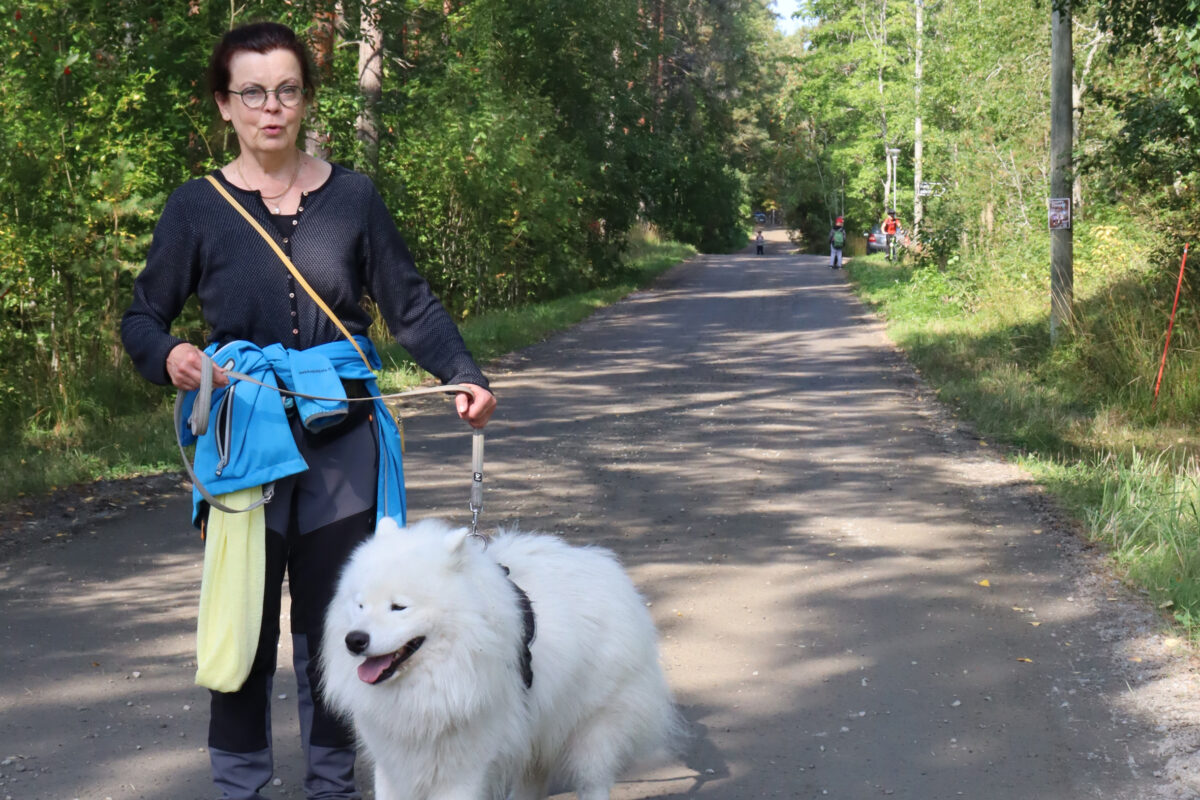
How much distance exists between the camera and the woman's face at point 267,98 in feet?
11.2

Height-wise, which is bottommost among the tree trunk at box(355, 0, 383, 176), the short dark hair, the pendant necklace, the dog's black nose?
the dog's black nose

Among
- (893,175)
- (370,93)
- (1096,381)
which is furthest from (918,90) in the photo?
(1096,381)

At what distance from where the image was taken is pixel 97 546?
7773 mm

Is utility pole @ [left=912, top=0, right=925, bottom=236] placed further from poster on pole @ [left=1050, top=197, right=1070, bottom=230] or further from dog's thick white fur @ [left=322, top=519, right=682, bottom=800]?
dog's thick white fur @ [left=322, top=519, right=682, bottom=800]

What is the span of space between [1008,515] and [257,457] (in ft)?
21.2

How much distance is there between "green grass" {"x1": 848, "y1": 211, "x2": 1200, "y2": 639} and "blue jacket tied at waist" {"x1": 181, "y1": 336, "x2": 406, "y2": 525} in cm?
444

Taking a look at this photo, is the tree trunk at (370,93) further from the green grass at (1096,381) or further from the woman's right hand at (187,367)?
the woman's right hand at (187,367)

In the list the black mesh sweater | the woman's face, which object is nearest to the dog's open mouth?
the black mesh sweater

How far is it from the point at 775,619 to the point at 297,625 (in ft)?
10.7

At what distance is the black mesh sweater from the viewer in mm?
3461

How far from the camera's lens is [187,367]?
3.28 metres

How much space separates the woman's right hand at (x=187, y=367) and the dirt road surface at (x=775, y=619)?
140 cm

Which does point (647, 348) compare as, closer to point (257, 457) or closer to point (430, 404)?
point (430, 404)

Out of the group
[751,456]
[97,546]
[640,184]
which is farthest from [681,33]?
[97,546]
